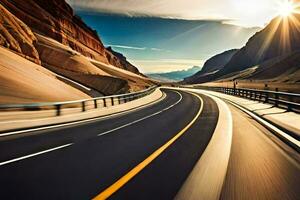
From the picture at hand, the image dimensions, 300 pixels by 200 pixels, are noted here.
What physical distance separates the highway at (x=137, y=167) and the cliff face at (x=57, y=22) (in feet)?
373

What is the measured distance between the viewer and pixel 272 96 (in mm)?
39531

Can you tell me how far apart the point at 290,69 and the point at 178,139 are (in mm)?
171202

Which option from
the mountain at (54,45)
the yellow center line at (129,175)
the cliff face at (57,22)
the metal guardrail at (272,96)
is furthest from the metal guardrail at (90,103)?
the cliff face at (57,22)

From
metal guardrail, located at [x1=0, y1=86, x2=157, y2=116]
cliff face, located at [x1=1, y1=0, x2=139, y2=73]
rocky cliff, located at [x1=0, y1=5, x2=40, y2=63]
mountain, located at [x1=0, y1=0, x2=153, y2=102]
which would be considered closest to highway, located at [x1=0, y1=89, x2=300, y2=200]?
Result: metal guardrail, located at [x1=0, y1=86, x2=157, y2=116]

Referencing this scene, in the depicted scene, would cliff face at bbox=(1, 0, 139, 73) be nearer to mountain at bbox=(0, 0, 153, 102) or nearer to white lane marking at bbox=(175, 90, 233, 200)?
mountain at bbox=(0, 0, 153, 102)

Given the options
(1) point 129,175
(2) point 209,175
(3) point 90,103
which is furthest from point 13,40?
(2) point 209,175

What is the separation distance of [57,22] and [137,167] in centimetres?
13232

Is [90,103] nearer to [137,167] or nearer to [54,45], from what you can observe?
[137,167]

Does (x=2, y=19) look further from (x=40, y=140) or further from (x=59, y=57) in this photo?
(x=40, y=140)

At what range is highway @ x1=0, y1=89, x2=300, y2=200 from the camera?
472 cm

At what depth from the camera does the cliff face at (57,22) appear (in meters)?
114

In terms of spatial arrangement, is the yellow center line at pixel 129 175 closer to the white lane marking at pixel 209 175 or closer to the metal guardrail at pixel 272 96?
the white lane marking at pixel 209 175

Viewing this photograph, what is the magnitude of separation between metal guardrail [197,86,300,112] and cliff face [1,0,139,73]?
85702mm

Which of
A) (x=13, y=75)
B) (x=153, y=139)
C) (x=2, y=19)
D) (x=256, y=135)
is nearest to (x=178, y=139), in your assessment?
(x=153, y=139)
